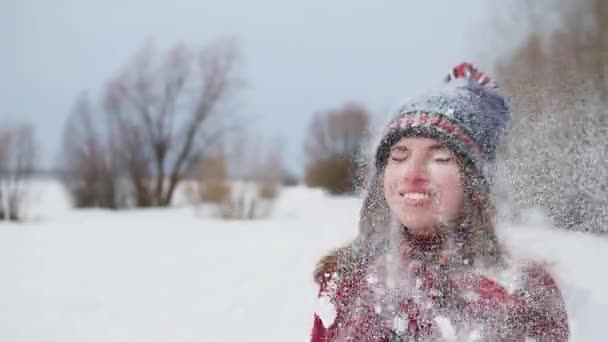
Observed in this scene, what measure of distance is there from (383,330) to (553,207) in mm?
534

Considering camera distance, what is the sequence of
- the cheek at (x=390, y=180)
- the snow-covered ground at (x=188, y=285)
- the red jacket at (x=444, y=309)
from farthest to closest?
the snow-covered ground at (x=188, y=285), the cheek at (x=390, y=180), the red jacket at (x=444, y=309)

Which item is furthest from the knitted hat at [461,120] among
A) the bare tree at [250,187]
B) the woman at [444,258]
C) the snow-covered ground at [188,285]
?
the bare tree at [250,187]

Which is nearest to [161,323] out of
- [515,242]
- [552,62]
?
[515,242]

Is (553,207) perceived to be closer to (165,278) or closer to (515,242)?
(515,242)

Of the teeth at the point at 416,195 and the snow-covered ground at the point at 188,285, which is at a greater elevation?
the teeth at the point at 416,195

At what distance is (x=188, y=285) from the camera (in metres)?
2.81

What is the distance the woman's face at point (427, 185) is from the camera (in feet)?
3.23

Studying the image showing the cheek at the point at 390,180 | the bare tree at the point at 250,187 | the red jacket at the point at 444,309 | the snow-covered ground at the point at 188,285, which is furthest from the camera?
the bare tree at the point at 250,187

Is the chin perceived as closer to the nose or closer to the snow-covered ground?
the nose

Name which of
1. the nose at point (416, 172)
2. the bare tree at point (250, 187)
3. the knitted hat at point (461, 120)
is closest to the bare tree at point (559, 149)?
the knitted hat at point (461, 120)

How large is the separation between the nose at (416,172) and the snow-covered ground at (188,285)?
258 mm

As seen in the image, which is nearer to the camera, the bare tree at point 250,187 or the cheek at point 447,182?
the cheek at point 447,182

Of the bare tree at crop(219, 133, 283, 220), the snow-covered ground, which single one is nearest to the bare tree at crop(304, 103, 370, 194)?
the snow-covered ground

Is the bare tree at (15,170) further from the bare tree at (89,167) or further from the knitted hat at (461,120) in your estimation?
the knitted hat at (461,120)
